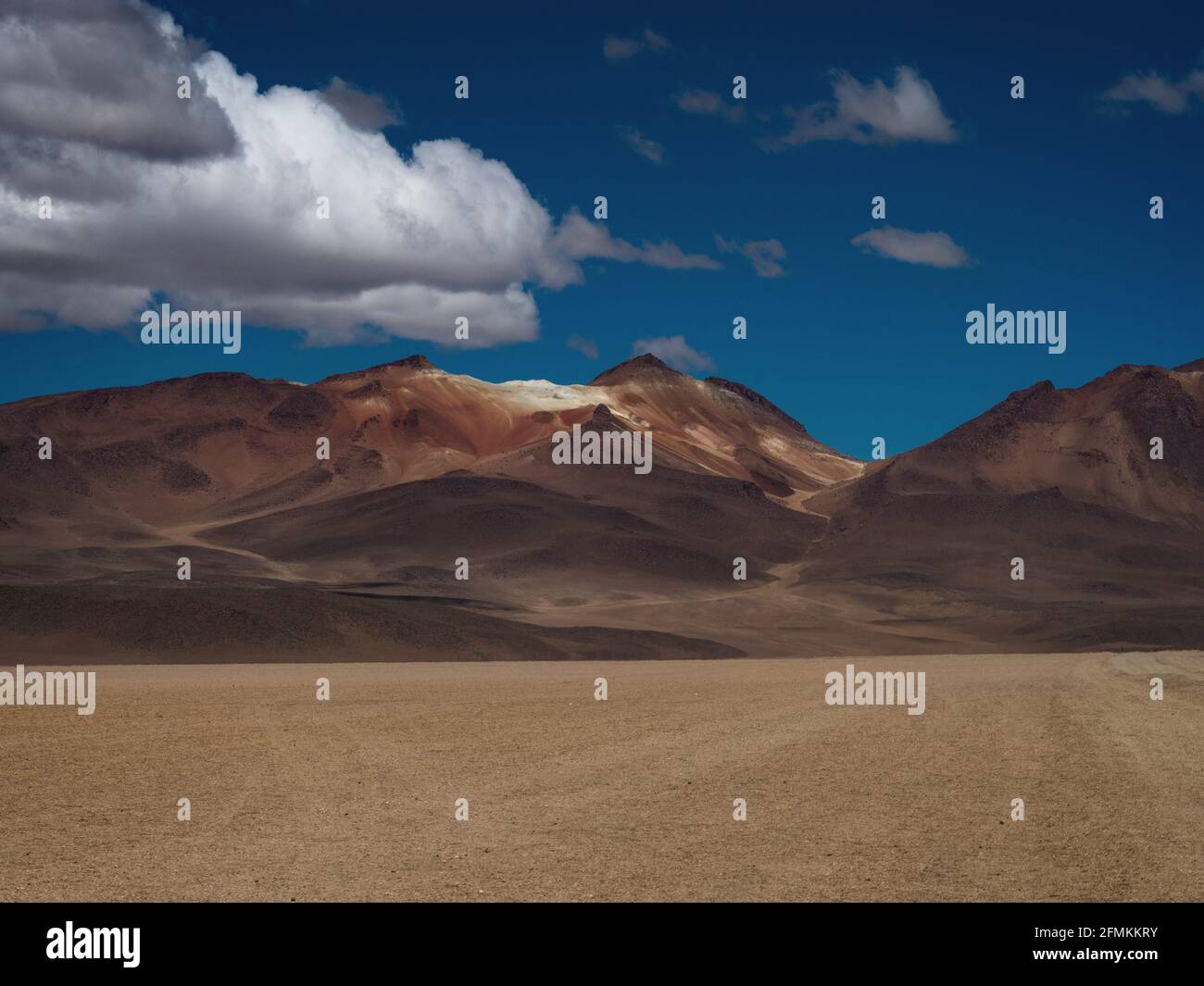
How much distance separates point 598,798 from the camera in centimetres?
2041

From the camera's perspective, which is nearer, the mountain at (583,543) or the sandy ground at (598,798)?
the sandy ground at (598,798)

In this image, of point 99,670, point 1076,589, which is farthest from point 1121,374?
point 99,670

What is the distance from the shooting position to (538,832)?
57.7ft

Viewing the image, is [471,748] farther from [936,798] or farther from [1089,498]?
[1089,498]

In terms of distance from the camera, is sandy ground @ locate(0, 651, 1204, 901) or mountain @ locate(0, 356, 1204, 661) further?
mountain @ locate(0, 356, 1204, 661)

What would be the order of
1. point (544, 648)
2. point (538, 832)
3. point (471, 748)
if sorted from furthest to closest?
point (544, 648), point (471, 748), point (538, 832)

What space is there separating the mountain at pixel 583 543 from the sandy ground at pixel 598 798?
37.3 m

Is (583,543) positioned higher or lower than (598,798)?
higher

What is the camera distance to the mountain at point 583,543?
245 feet

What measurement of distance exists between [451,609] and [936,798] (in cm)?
6521

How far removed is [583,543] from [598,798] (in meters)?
109

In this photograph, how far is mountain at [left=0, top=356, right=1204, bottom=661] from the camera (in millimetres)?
74750

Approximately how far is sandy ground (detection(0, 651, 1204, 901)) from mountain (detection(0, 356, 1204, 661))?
3727cm

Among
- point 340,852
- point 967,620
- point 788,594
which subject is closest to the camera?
point 340,852
